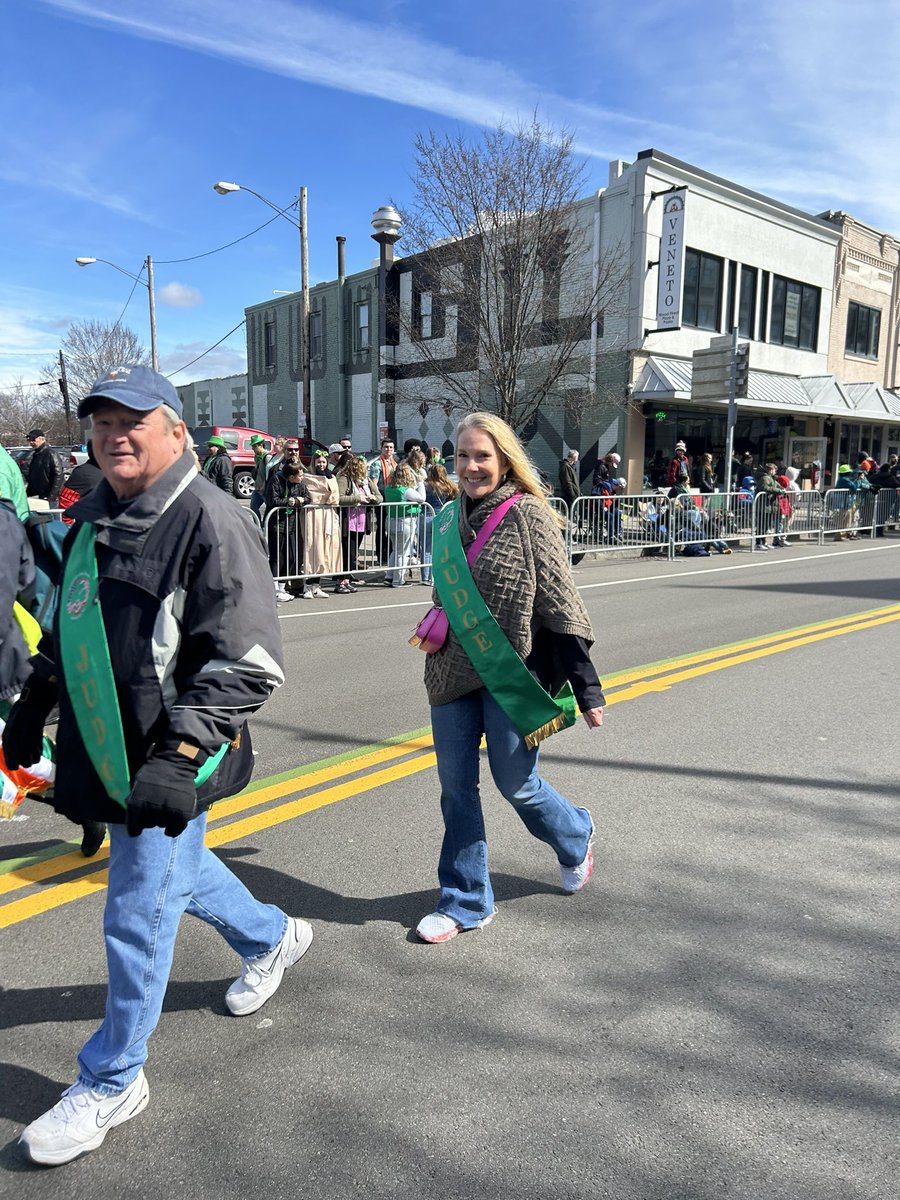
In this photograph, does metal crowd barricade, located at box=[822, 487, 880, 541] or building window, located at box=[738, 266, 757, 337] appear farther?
building window, located at box=[738, 266, 757, 337]

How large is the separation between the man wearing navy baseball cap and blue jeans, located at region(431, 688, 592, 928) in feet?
3.24

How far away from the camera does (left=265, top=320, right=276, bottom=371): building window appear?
38.9 meters

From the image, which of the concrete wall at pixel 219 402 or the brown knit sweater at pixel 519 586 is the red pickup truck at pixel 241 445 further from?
the brown knit sweater at pixel 519 586

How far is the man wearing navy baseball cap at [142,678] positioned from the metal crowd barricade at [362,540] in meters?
8.67

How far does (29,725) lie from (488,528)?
158 cm

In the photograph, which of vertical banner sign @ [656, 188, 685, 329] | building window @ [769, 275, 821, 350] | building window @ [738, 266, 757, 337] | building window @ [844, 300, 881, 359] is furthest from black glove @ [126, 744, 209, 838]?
building window @ [844, 300, 881, 359]

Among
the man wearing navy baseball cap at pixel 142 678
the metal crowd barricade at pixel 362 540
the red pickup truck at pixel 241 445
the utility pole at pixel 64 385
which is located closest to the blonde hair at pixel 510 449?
the man wearing navy baseball cap at pixel 142 678

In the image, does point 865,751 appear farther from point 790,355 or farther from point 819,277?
point 819,277

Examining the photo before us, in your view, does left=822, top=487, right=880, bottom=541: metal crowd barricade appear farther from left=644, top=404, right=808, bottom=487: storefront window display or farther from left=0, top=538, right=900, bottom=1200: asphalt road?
left=0, top=538, right=900, bottom=1200: asphalt road

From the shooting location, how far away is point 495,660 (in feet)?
10.0

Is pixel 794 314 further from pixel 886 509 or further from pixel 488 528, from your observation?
pixel 488 528

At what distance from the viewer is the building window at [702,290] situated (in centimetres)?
2367

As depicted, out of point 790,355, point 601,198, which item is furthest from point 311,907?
point 790,355

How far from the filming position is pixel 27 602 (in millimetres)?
3881
